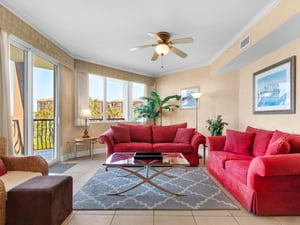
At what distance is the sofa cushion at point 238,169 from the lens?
232 cm

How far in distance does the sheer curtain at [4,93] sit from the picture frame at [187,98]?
4.84m

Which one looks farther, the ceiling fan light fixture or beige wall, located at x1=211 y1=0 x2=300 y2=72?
the ceiling fan light fixture

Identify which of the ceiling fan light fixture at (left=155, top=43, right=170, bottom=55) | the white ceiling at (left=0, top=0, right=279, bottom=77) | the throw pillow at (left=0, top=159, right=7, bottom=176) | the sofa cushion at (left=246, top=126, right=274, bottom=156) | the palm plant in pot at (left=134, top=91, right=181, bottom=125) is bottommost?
the throw pillow at (left=0, top=159, right=7, bottom=176)

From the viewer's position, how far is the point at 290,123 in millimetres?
2979

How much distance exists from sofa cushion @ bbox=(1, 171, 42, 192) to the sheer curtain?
2.27 feet

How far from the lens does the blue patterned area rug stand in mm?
2348

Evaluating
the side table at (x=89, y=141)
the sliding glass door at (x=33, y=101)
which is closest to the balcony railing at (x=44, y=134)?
the sliding glass door at (x=33, y=101)

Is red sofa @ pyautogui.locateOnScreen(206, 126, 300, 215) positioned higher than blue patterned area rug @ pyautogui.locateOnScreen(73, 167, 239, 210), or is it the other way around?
red sofa @ pyautogui.locateOnScreen(206, 126, 300, 215)

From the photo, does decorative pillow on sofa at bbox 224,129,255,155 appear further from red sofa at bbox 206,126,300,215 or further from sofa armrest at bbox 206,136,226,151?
red sofa at bbox 206,126,300,215

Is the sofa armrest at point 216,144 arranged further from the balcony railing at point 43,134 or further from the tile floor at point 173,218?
the balcony railing at point 43,134

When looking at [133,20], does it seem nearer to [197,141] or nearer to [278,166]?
[197,141]

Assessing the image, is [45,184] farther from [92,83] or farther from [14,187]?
[92,83]

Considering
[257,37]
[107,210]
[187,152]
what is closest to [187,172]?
[187,152]

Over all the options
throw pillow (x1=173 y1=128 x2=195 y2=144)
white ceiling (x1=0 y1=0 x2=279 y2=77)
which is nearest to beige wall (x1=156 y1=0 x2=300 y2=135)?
white ceiling (x1=0 y1=0 x2=279 y2=77)
